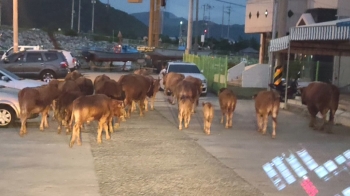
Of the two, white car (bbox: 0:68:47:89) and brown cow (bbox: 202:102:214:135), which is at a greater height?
white car (bbox: 0:68:47:89)

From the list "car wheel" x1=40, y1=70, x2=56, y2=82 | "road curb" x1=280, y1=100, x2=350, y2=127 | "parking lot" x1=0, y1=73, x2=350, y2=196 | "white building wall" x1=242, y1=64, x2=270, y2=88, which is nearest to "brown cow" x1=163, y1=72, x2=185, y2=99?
"parking lot" x1=0, y1=73, x2=350, y2=196

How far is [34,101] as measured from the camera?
1422 cm

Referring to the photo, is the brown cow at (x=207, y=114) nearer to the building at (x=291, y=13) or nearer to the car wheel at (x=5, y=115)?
the car wheel at (x=5, y=115)

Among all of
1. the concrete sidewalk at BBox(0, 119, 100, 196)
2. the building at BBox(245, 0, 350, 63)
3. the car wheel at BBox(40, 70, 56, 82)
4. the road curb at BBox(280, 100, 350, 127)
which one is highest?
the building at BBox(245, 0, 350, 63)

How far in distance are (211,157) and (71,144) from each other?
3.05 metres

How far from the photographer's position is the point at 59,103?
48.5ft

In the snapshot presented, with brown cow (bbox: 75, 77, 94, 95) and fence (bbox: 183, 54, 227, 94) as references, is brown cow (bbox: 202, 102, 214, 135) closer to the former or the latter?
brown cow (bbox: 75, 77, 94, 95)

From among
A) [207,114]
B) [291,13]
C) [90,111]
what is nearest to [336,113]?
[207,114]

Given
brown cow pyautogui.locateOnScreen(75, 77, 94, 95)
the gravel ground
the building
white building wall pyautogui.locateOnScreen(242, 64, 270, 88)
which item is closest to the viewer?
the gravel ground

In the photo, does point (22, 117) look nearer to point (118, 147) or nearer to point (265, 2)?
point (118, 147)

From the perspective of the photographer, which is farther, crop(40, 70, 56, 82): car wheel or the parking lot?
crop(40, 70, 56, 82): car wheel

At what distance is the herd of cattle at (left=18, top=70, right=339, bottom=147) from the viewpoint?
42.9ft

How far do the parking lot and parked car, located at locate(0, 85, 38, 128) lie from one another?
0.46 metres

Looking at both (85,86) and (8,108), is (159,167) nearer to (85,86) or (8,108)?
(8,108)
